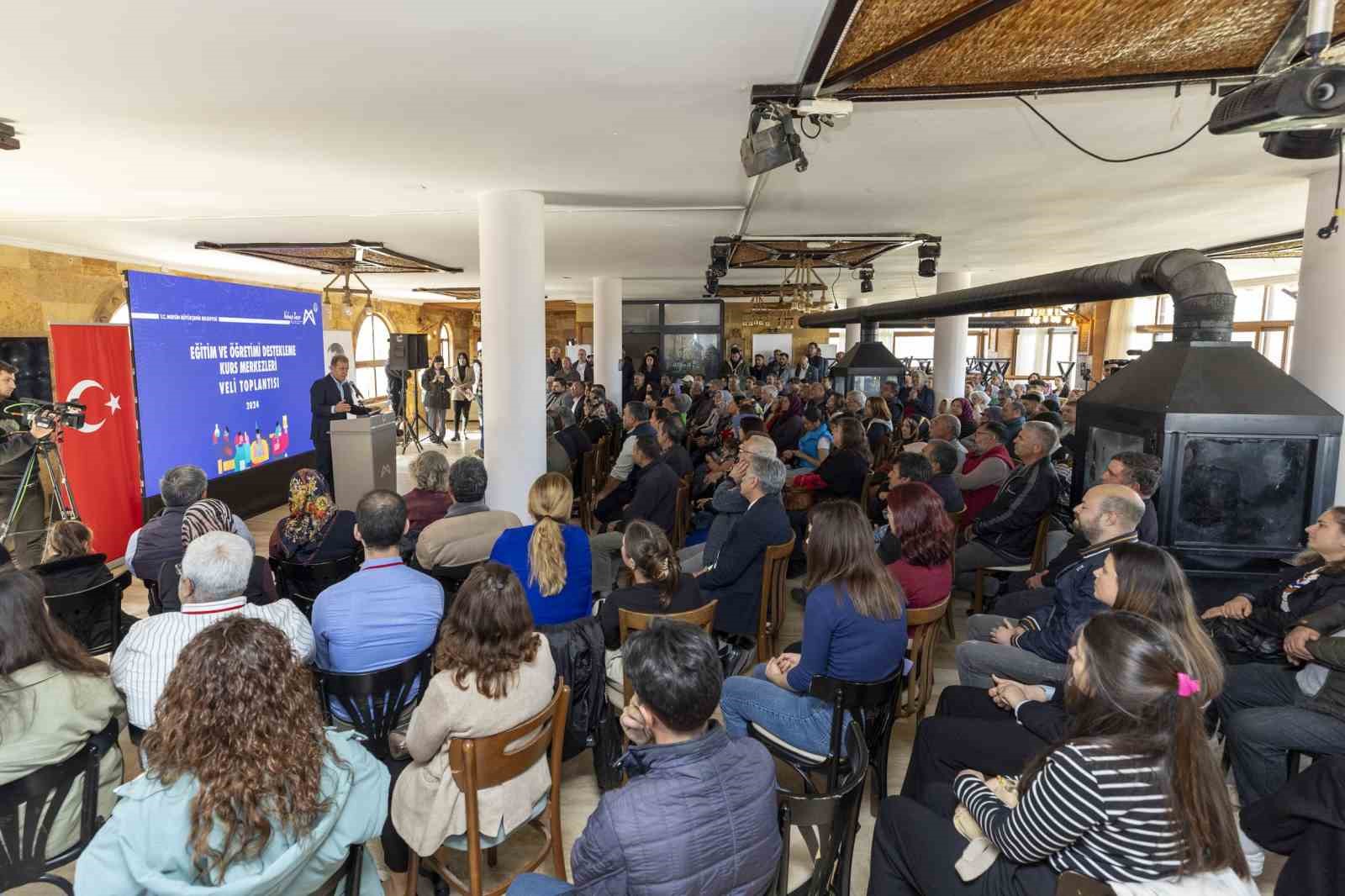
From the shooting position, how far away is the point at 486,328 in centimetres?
504

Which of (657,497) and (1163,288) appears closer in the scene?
(1163,288)

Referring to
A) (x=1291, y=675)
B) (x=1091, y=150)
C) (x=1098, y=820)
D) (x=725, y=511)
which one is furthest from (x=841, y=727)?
(x=1091, y=150)

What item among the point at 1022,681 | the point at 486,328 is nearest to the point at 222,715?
the point at 1022,681

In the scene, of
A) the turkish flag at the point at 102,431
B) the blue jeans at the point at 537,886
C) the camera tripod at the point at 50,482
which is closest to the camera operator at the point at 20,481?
the camera tripod at the point at 50,482

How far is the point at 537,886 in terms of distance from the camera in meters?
1.53

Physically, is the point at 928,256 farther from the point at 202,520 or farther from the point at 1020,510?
the point at 202,520

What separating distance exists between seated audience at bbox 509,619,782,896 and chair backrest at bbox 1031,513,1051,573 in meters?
3.13

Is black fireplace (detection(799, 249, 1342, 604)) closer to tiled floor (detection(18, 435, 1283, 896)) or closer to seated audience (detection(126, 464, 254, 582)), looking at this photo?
tiled floor (detection(18, 435, 1283, 896))

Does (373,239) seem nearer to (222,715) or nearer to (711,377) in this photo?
(222,715)

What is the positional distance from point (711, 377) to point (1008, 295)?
1165cm

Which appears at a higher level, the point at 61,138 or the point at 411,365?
the point at 61,138

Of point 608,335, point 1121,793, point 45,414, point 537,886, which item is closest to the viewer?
point 1121,793

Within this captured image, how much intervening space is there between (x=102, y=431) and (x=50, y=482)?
0.48 m

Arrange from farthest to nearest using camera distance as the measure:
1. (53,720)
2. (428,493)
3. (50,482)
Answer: (50,482)
(428,493)
(53,720)
